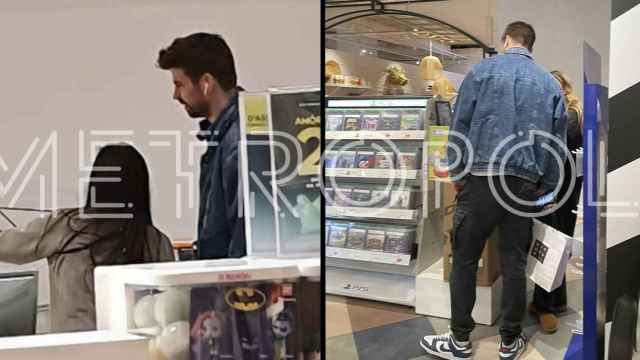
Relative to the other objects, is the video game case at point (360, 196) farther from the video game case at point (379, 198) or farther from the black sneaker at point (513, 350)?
the black sneaker at point (513, 350)

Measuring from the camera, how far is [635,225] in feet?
5.16

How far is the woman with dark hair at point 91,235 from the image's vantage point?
0.60 metres

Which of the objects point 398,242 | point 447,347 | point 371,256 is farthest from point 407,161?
point 447,347

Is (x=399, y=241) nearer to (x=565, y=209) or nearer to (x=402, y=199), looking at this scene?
(x=402, y=199)

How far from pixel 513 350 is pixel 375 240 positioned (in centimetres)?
98

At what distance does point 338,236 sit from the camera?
126 inches

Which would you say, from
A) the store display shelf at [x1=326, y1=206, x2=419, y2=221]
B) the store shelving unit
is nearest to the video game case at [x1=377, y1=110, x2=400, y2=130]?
the store shelving unit

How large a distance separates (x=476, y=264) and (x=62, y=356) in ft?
6.81

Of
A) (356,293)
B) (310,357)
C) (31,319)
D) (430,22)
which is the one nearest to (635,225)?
(310,357)

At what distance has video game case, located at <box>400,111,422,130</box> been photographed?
2955 mm

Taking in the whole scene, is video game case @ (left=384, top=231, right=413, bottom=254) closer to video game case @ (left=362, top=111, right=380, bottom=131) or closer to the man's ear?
video game case @ (left=362, top=111, right=380, bottom=131)

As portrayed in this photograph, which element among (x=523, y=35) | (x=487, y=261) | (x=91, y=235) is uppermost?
(x=523, y=35)

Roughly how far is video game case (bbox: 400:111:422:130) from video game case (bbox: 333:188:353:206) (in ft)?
1.61

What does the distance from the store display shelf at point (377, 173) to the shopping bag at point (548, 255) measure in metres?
0.85
